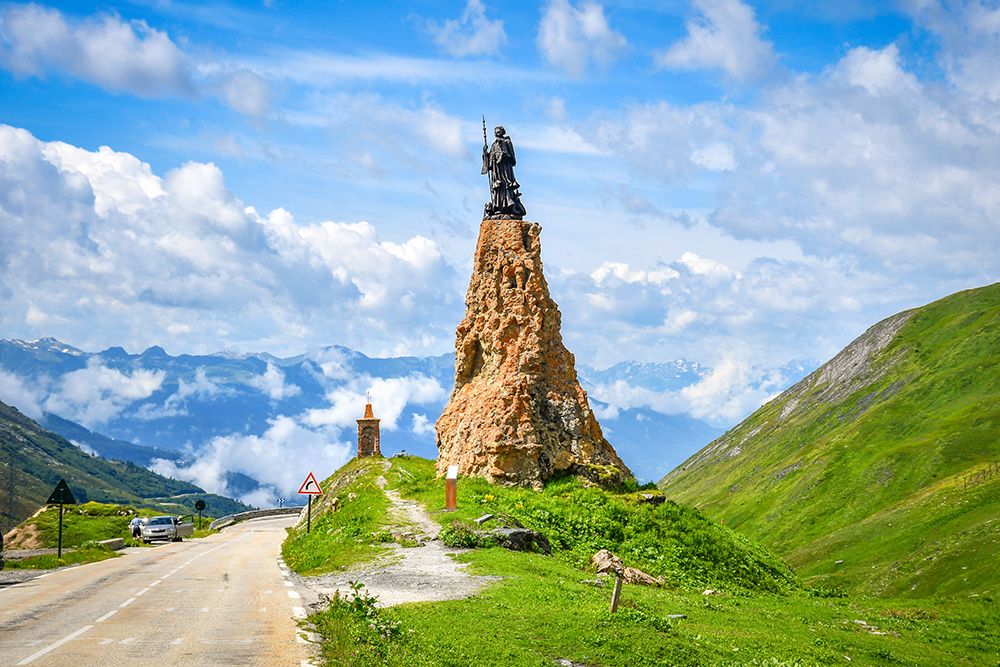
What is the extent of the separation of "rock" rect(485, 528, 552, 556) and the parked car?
112ft

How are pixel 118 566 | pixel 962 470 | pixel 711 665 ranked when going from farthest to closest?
1. pixel 962 470
2. pixel 118 566
3. pixel 711 665

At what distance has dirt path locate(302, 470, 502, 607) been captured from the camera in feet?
67.5

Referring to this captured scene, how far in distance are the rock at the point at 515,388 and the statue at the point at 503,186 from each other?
101 cm

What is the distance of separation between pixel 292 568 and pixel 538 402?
46.5 ft

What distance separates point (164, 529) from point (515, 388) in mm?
31442

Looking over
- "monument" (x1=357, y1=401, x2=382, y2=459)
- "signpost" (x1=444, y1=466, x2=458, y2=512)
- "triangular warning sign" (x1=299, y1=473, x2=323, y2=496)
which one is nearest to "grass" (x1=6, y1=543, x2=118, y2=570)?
"triangular warning sign" (x1=299, y1=473, x2=323, y2=496)

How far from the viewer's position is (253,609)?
19.9 meters

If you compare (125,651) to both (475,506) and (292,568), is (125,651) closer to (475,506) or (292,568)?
(292,568)

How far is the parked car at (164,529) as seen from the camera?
52.0 m

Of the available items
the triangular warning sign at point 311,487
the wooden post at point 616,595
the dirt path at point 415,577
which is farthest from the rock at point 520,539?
the triangular warning sign at point 311,487

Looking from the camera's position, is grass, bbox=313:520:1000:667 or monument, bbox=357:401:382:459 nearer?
grass, bbox=313:520:1000:667

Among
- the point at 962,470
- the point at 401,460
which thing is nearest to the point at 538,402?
the point at 401,460

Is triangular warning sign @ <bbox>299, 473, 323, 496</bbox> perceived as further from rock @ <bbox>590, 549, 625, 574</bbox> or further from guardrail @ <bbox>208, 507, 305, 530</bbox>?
guardrail @ <bbox>208, 507, 305, 530</bbox>

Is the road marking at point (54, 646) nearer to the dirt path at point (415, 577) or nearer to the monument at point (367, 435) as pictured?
the dirt path at point (415, 577)
